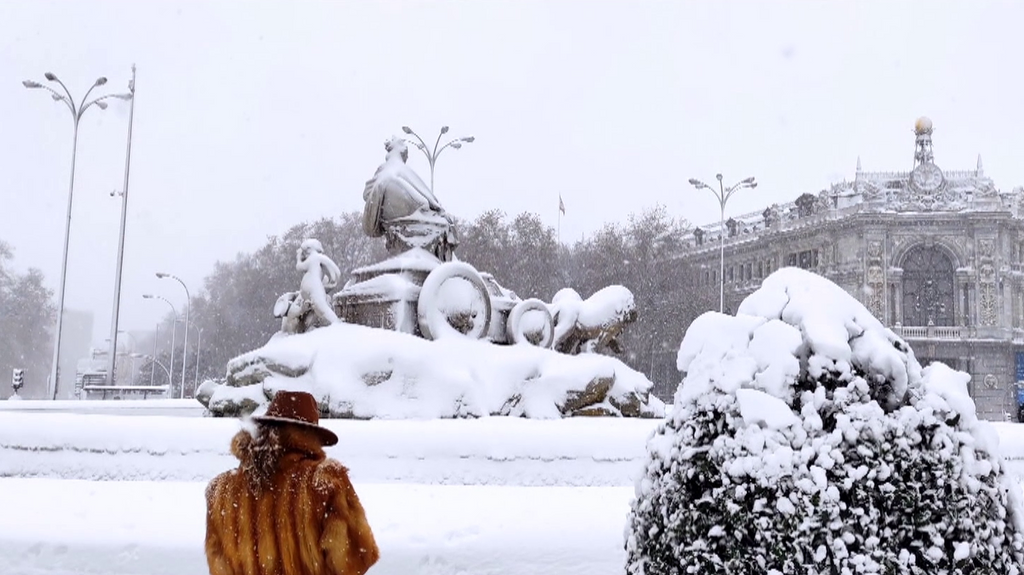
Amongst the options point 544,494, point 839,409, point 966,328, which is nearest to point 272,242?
point 966,328

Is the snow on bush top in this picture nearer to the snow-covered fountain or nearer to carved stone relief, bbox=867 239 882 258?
the snow-covered fountain

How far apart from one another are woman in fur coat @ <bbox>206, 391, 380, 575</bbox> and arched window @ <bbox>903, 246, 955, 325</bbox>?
59.7 m

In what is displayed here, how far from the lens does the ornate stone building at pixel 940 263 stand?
5738 cm

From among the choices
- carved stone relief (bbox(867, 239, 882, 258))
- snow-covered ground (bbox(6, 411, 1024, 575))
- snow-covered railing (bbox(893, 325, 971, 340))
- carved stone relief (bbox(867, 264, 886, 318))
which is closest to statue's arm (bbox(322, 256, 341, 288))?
snow-covered ground (bbox(6, 411, 1024, 575))

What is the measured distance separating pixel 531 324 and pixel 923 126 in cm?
5710

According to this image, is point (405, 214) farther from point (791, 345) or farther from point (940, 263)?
point (940, 263)

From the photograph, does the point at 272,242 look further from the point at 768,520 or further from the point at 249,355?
the point at 768,520

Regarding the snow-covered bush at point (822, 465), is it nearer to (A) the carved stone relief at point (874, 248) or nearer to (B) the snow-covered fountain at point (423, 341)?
(B) the snow-covered fountain at point (423, 341)

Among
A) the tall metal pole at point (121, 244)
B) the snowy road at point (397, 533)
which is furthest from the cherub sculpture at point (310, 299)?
the tall metal pole at point (121, 244)

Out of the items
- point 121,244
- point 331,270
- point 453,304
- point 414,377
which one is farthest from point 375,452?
point 121,244

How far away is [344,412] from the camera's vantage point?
31.4 ft

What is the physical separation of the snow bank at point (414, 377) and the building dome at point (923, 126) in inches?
2262

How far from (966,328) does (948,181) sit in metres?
Result: 9.46

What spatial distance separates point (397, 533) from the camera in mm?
5902
